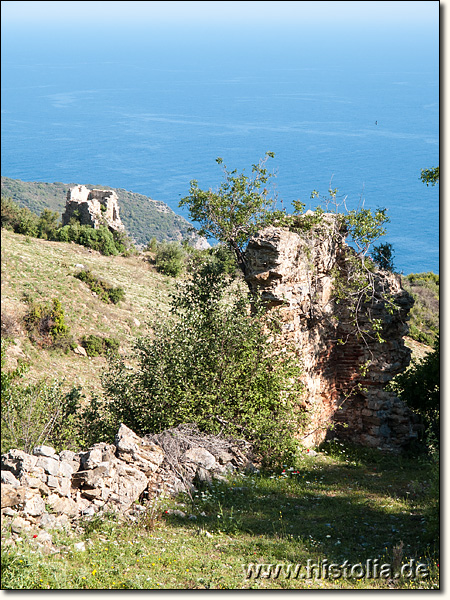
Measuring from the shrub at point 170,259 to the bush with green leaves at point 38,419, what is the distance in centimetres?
2801

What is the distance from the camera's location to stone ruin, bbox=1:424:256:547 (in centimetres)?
802

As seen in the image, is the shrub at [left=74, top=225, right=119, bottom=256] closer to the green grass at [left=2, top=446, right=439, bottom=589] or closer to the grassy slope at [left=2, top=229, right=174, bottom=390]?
the grassy slope at [left=2, top=229, right=174, bottom=390]

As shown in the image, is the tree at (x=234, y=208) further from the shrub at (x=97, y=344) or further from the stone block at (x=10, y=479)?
the shrub at (x=97, y=344)

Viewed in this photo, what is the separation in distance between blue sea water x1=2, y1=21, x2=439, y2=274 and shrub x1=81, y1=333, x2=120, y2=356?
7281 millimetres

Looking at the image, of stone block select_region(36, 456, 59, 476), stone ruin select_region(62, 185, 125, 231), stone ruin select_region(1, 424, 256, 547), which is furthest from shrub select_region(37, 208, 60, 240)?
stone block select_region(36, 456, 59, 476)

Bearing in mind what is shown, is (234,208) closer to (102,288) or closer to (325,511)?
(325,511)

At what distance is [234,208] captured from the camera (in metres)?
15.3

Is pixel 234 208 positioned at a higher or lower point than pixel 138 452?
higher

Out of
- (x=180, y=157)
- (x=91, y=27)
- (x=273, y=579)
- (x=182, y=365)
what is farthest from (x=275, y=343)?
(x=180, y=157)

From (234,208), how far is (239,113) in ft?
238

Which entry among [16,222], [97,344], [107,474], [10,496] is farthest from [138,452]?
[16,222]

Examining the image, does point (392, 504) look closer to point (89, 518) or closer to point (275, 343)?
point (275, 343)

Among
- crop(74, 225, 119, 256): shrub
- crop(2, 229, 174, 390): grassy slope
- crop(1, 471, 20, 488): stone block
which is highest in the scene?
crop(74, 225, 119, 256): shrub

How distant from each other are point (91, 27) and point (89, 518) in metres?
7.20
